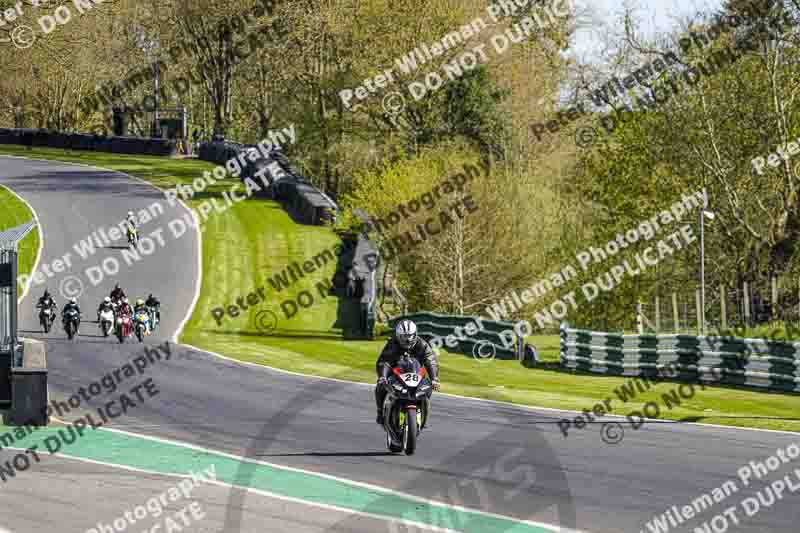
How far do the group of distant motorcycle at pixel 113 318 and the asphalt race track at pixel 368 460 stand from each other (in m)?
3.08

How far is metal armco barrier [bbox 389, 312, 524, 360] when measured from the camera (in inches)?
1252

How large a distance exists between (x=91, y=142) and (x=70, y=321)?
44.2 m

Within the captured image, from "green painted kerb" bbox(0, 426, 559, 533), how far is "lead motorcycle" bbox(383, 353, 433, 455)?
5.07 feet

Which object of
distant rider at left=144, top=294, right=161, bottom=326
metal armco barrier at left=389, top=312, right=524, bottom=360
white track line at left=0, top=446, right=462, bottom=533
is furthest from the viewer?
distant rider at left=144, top=294, right=161, bottom=326

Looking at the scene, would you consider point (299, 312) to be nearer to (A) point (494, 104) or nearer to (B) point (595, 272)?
(B) point (595, 272)

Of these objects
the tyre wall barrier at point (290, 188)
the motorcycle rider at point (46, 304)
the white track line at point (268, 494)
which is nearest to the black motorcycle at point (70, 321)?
the motorcycle rider at point (46, 304)

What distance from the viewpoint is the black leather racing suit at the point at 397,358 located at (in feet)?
49.6

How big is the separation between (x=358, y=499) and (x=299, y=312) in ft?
83.7

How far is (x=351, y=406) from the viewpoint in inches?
826

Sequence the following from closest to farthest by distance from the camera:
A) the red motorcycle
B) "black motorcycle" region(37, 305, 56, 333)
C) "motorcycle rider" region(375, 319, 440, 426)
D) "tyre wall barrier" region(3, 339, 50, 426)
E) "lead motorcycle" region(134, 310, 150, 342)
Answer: "motorcycle rider" region(375, 319, 440, 426) → "tyre wall barrier" region(3, 339, 50, 426) → the red motorcycle → "lead motorcycle" region(134, 310, 150, 342) → "black motorcycle" region(37, 305, 56, 333)

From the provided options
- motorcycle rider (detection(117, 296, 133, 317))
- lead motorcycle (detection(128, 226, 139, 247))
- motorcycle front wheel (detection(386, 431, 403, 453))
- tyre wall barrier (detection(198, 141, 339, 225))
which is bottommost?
motorcycle front wheel (detection(386, 431, 403, 453))

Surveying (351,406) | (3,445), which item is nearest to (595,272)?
(351,406)

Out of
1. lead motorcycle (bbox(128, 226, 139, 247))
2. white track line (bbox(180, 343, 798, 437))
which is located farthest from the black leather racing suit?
lead motorcycle (bbox(128, 226, 139, 247))

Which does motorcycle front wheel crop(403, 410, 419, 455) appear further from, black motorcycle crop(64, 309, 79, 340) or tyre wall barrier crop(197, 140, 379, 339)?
tyre wall barrier crop(197, 140, 379, 339)
